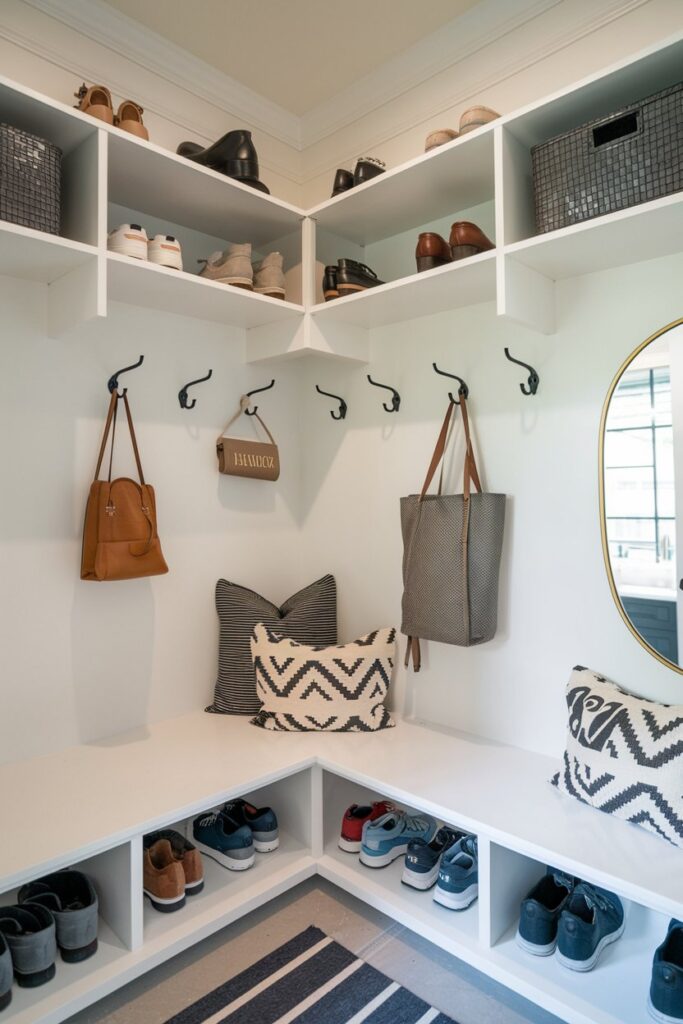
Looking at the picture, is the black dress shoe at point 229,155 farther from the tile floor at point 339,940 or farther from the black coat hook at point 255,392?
the tile floor at point 339,940

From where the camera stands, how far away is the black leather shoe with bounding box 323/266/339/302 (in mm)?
2049

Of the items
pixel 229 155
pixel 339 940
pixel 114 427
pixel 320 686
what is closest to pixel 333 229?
pixel 229 155

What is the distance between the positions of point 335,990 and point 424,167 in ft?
6.68

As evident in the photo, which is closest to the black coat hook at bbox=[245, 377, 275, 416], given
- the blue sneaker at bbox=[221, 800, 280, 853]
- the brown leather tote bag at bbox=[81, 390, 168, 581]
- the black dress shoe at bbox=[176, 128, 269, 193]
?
the brown leather tote bag at bbox=[81, 390, 168, 581]

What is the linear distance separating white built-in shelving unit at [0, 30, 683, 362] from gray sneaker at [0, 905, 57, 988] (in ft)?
4.56

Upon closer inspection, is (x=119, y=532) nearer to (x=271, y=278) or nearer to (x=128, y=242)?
(x=128, y=242)

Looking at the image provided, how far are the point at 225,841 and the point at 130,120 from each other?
1.94m

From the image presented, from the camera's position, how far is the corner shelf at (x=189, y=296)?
172 cm

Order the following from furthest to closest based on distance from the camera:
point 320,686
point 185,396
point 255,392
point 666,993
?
point 255,392 → point 185,396 → point 320,686 → point 666,993

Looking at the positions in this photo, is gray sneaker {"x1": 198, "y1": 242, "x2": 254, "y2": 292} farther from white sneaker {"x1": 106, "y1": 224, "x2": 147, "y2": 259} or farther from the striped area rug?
the striped area rug

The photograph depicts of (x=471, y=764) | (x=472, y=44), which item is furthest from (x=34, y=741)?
(x=472, y=44)

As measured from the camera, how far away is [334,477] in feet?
7.93

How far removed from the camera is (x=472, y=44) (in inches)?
76.5

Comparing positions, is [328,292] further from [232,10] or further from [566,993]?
[566,993]
